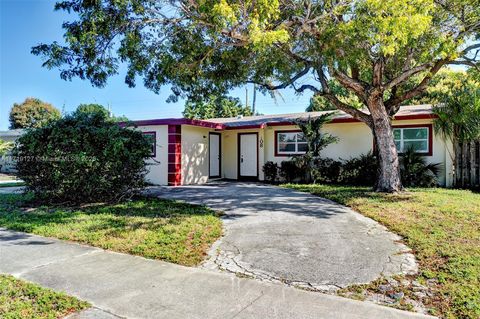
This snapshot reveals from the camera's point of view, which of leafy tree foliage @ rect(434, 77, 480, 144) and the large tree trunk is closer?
the large tree trunk

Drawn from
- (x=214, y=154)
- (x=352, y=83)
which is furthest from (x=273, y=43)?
(x=214, y=154)

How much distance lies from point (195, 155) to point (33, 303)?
12481mm

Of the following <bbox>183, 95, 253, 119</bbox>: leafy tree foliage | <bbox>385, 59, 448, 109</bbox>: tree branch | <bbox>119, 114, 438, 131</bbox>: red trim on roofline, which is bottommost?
<bbox>119, 114, 438, 131</bbox>: red trim on roofline

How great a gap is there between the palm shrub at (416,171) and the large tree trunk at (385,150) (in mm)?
2153

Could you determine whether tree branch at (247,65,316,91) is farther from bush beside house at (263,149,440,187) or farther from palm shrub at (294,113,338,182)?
bush beside house at (263,149,440,187)

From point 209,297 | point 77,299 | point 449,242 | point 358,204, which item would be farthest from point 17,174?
point 449,242

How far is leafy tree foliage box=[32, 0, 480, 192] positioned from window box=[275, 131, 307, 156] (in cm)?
381

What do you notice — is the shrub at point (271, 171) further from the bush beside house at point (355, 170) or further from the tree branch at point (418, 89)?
the tree branch at point (418, 89)

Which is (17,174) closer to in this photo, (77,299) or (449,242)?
(77,299)

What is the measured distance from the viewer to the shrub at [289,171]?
1527 centimetres

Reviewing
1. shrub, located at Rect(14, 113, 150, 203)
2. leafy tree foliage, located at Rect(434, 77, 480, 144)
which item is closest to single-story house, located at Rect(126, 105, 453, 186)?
leafy tree foliage, located at Rect(434, 77, 480, 144)

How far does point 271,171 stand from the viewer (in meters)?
16.0

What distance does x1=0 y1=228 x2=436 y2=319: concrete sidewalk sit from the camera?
3412 mm

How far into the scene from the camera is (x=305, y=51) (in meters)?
9.73
